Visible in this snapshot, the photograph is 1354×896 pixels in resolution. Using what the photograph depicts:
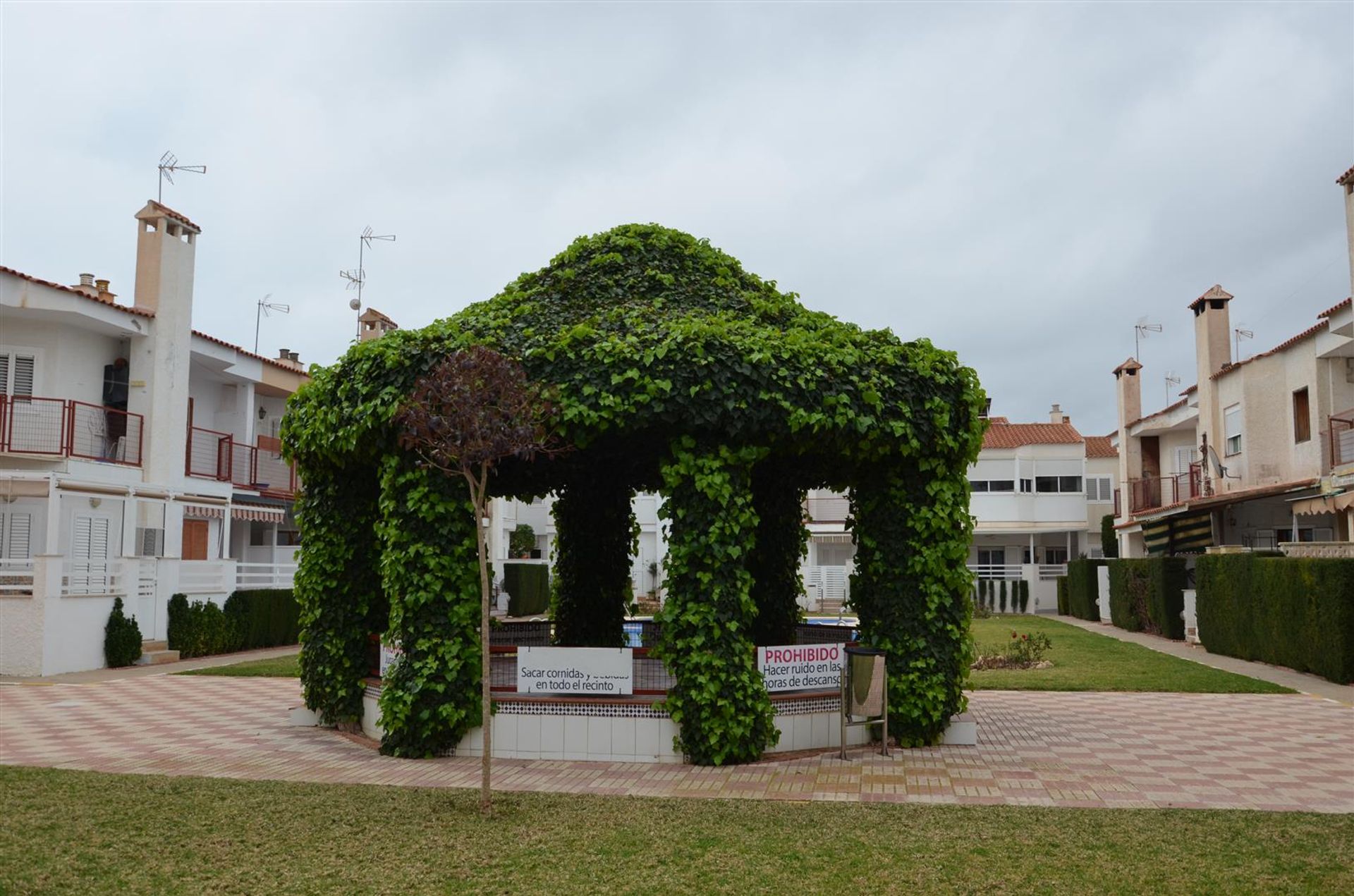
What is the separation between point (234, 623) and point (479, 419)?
1788 cm

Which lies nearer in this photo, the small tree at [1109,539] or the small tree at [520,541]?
the small tree at [1109,539]

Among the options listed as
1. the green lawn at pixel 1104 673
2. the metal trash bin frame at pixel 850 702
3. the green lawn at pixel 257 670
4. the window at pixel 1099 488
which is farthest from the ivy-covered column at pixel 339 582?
the window at pixel 1099 488

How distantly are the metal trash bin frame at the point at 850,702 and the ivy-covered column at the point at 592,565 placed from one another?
21.2ft

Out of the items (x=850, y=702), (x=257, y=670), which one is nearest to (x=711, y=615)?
(x=850, y=702)

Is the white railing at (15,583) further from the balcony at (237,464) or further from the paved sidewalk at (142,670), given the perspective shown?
the balcony at (237,464)

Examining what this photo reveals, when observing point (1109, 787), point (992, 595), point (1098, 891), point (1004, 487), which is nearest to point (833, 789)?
point (1109, 787)

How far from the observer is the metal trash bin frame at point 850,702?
34.7 feet

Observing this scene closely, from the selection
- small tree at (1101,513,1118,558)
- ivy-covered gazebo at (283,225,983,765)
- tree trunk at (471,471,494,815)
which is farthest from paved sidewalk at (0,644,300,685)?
small tree at (1101,513,1118,558)

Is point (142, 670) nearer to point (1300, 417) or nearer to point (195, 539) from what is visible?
point (195, 539)

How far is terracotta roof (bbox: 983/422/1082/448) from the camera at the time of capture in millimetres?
44594

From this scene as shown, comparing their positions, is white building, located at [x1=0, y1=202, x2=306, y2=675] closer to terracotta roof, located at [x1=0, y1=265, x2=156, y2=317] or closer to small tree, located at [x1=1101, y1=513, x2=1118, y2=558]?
terracotta roof, located at [x1=0, y1=265, x2=156, y2=317]

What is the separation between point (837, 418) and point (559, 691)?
12.7ft

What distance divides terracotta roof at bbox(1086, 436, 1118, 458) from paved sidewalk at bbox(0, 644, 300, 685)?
37974mm

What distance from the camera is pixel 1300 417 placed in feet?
88.5
